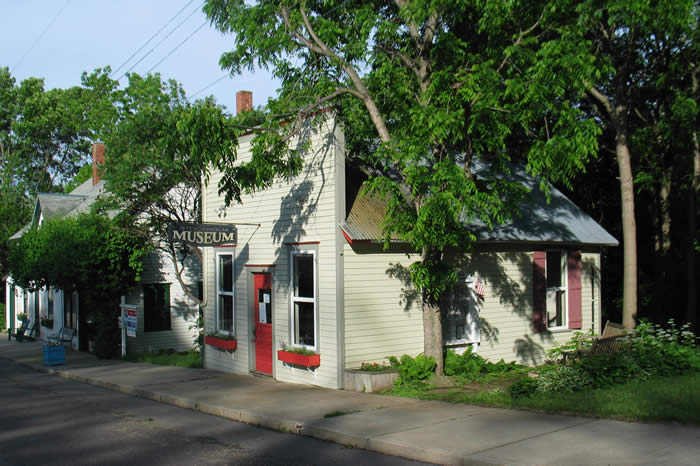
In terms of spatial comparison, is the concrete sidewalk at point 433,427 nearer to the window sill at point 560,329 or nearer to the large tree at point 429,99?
the large tree at point 429,99

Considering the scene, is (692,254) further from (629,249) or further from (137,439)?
(137,439)

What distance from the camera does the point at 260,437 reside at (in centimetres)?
912

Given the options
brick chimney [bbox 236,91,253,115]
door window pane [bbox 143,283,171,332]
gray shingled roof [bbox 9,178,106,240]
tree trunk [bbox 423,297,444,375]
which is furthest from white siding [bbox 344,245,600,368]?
gray shingled roof [bbox 9,178,106,240]

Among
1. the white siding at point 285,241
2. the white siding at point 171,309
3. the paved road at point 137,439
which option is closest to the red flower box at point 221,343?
the white siding at point 285,241

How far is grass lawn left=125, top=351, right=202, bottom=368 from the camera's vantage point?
59.8 feet

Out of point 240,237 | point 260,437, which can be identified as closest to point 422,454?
point 260,437

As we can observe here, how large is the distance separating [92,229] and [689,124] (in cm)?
1732

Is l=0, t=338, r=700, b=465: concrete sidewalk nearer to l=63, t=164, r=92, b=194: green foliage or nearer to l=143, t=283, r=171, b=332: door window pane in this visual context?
l=143, t=283, r=171, b=332: door window pane

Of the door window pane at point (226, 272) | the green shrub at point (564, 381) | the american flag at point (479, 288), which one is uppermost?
the door window pane at point (226, 272)

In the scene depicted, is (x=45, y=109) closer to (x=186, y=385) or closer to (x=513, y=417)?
(x=186, y=385)

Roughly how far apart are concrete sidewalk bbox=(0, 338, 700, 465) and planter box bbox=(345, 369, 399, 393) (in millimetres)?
256

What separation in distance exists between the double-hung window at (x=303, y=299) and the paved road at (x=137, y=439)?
2855 mm

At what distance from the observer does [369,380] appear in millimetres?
11859

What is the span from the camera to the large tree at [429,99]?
9914 millimetres
